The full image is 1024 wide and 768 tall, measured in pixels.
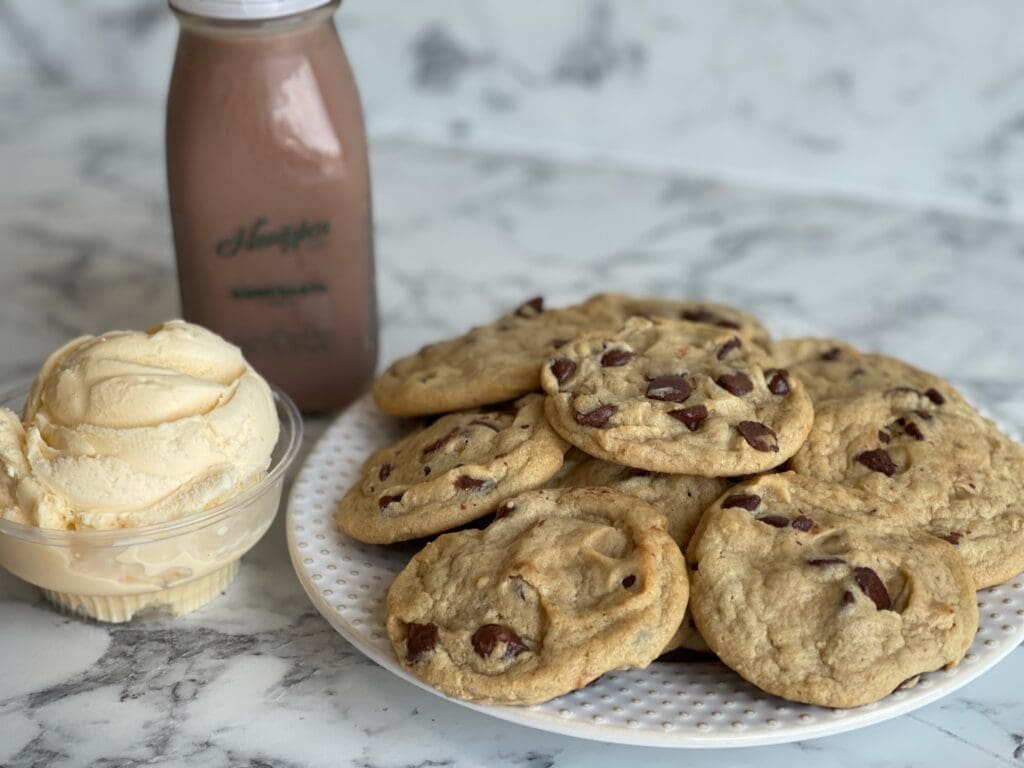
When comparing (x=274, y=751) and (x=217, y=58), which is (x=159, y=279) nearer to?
(x=217, y=58)

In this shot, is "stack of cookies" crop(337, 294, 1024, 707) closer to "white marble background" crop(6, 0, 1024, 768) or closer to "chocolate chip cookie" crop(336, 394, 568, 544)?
"chocolate chip cookie" crop(336, 394, 568, 544)

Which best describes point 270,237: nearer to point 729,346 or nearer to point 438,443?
point 438,443

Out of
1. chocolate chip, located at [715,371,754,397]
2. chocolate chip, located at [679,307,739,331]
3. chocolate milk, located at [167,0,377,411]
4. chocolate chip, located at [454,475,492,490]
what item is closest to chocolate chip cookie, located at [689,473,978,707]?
chocolate chip, located at [715,371,754,397]

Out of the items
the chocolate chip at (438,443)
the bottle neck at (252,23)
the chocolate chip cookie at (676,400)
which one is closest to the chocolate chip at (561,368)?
the chocolate chip cookie at (676,400)

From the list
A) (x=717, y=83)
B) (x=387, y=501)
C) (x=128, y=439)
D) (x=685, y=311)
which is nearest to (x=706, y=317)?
(x=685, y=311)

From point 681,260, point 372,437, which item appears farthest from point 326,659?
point 681,260

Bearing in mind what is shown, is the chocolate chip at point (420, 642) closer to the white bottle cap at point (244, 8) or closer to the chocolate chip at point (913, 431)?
the chocolate chip at point (913, 431)

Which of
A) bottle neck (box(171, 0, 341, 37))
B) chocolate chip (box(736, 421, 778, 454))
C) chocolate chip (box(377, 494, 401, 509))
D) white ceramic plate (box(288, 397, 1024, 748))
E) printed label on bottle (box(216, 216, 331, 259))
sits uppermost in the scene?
bottle neck (box(171, 0, 341, 37))
